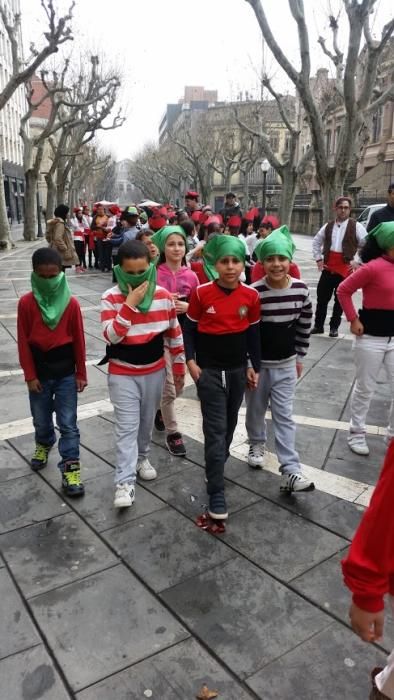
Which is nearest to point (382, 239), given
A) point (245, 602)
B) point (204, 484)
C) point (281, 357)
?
point (281, 357)

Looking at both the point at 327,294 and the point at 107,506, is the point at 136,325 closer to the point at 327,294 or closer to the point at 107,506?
the point at 107,506

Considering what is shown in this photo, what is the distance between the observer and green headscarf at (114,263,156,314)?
3.08 metres

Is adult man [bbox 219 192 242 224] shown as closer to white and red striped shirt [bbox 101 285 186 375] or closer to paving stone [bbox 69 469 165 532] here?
white and red striped shirt [bbox 101 285 186 375]

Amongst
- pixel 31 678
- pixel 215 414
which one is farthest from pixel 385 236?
pixel 31 678

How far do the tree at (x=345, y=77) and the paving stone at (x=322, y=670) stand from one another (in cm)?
1128

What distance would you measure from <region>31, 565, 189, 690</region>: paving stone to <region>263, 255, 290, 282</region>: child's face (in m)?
1.85

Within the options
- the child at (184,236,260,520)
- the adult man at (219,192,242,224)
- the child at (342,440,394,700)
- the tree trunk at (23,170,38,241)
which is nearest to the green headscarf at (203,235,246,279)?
the child at (184,236,260,520)

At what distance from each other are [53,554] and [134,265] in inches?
63.2

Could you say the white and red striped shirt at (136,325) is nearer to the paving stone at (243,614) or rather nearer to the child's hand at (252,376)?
the child's hand at (252,376)

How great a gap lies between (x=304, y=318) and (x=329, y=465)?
42.6 inches

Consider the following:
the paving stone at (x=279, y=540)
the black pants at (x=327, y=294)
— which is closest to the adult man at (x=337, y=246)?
the black pants at (x=327, y=294)

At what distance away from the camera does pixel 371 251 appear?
12.4 ft

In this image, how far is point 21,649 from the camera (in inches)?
87.2

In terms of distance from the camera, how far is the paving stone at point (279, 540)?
274 cm
